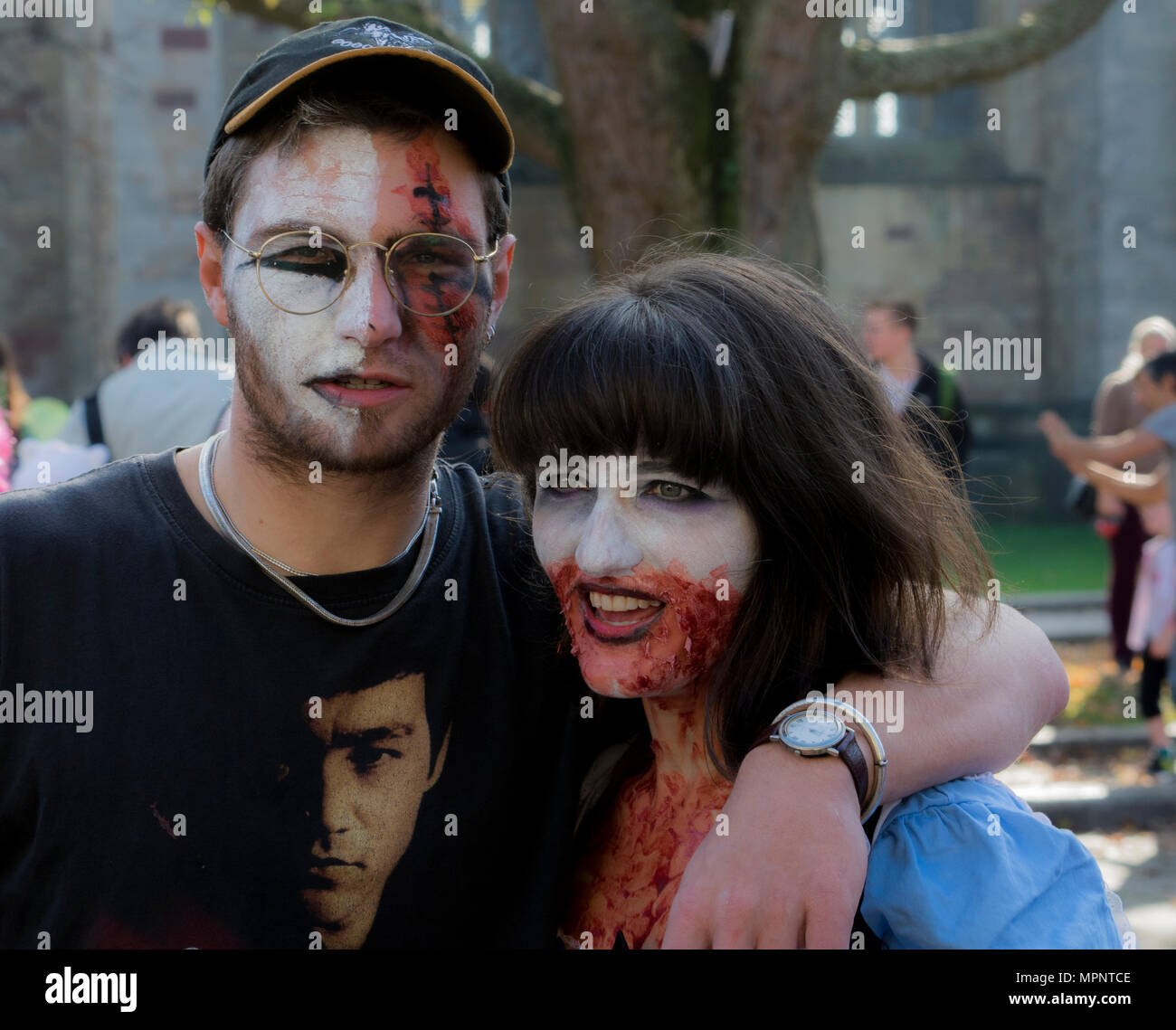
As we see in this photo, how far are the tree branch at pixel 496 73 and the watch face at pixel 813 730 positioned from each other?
187 inches

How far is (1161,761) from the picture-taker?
6523 millimetres

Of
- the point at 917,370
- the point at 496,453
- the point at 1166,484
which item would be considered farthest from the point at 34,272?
the point at 496,453

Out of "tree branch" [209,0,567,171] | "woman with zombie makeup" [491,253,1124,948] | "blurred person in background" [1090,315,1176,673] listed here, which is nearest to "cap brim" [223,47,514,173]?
"woman with zombie makeup" [491,253,1124,948]

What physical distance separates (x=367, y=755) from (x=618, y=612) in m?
0.44

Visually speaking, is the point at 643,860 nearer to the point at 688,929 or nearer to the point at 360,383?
the point at 688,929

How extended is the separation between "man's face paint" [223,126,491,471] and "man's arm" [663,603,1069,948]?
77 cm

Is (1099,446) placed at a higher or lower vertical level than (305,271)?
lower

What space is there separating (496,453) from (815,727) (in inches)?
29.4

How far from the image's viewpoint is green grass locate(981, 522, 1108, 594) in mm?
11500

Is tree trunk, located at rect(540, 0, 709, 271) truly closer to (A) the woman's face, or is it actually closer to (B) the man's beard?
(B) the man's beard

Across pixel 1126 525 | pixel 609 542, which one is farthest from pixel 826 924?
pixel 1126 525

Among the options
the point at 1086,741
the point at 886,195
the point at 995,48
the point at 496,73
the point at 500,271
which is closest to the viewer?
the point at 500,271
